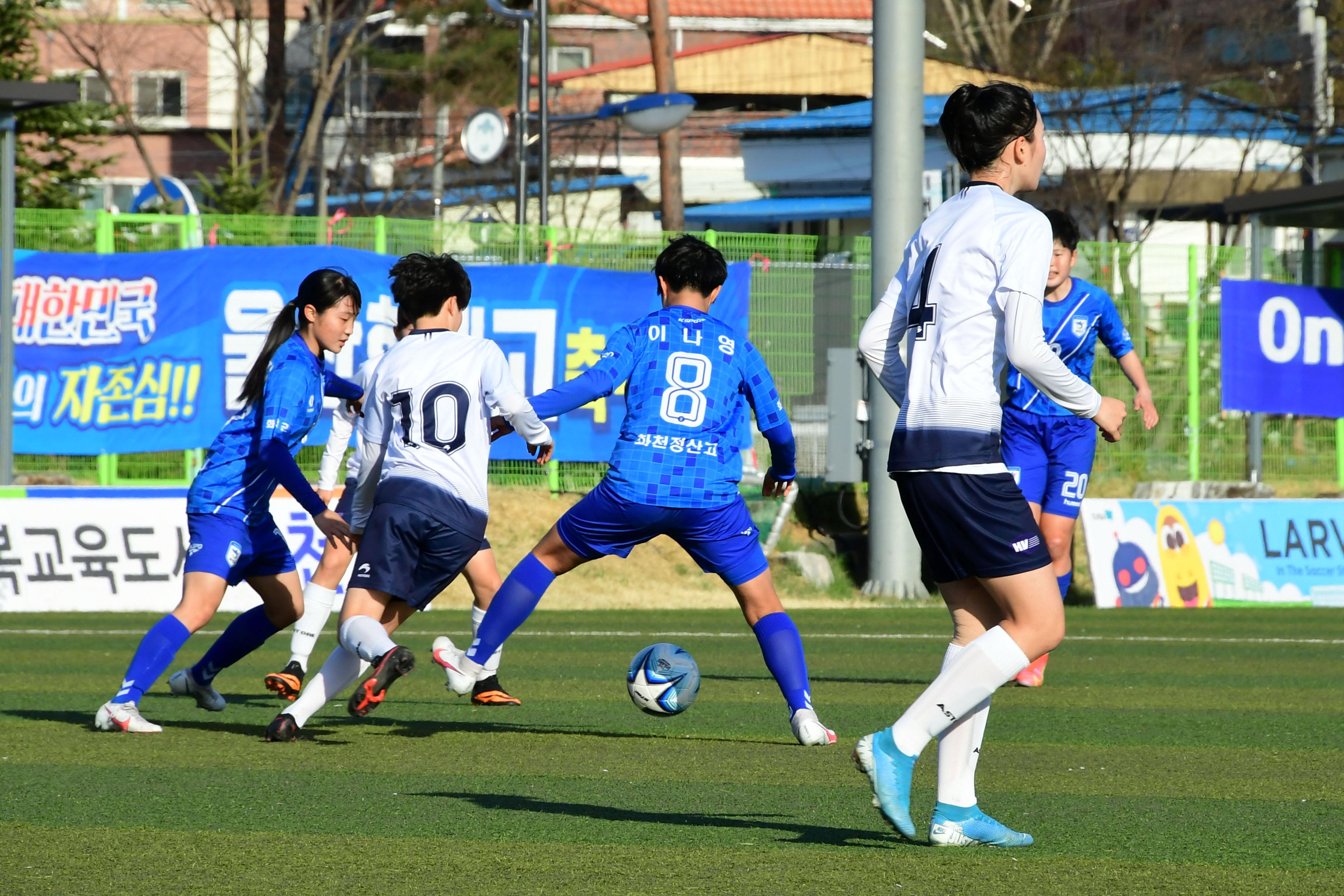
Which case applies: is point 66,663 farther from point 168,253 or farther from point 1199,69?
point 1199,69

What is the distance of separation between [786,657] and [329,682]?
1.78 metres

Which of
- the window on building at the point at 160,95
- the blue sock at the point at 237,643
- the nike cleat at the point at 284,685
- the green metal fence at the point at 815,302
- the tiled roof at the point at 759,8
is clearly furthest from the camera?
the tiled roof at the point at 759,8

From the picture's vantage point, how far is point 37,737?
6.81 m

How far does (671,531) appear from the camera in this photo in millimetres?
6418

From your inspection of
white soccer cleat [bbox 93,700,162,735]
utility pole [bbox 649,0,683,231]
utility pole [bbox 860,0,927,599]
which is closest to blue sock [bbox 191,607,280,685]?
white soccer cleat [bbox 93,700,162,735]

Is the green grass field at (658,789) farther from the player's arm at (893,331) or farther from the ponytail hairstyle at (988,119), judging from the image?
the ponytail hairstyle at (988,119)

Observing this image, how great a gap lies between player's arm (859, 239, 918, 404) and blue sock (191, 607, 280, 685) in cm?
375

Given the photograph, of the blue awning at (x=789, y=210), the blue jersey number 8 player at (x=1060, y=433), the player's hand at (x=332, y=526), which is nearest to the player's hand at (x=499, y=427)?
the player's hand at (x=332, y=526)

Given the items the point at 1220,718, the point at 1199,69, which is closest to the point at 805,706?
the point at 1220,718

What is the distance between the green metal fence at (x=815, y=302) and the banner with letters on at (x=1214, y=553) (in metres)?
2.88

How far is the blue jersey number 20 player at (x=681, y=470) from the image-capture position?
6316mm

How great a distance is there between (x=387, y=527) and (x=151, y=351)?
34.4ft

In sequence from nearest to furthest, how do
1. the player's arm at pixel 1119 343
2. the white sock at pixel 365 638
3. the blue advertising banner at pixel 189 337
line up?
the white sock at pixel 365 638, the player's arm at pixel 1119 343, the blue advertising banner at pixel 189 337

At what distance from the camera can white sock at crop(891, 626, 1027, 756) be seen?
4266 millimetres
